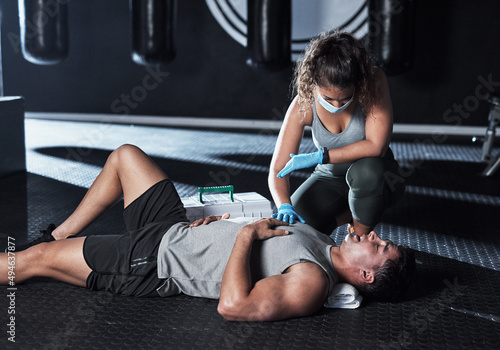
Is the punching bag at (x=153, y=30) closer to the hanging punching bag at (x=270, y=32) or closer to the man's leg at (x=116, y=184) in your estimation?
the hanging punching bag at (x=270, y=32)

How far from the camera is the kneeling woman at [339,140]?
2.03 m

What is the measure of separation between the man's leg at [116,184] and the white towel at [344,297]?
0.72 meters

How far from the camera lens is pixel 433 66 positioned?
5422 millimetres

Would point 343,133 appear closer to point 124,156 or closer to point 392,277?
point 392,277

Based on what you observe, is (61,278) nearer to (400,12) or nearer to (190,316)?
(190,316)

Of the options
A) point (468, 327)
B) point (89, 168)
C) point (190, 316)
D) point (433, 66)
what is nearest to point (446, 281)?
point (468, 327)

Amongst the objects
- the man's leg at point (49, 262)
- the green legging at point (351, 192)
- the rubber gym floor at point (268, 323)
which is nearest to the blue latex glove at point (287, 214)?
the green legging at point (351, 192)

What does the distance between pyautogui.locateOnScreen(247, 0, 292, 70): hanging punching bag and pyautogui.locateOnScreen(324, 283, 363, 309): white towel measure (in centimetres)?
357

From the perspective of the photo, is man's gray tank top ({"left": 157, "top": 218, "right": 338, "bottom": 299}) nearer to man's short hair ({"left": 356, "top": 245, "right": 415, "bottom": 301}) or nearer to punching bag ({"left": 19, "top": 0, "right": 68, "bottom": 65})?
man's short hair ({"left": 356, "top": 245, "right": 415, "bottom": 301})

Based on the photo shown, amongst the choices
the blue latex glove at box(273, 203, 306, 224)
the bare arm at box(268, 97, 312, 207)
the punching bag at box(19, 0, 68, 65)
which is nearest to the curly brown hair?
the bare arm at box(268, 97, 312, 207)

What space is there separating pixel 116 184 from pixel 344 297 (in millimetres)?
899

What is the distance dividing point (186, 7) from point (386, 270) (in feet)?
15.9

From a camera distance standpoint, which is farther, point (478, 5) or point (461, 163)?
point (478, 5)

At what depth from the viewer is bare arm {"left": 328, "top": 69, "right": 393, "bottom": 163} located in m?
2.19
